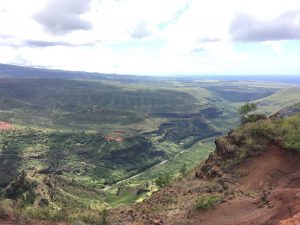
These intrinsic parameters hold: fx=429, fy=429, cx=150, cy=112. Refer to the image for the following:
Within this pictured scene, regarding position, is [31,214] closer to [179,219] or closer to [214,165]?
[179,219]

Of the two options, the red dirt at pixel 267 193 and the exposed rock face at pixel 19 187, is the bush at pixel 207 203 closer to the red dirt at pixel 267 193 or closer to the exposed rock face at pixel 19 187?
the red dirt at pixel 267 193

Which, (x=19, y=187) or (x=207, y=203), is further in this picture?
(x=19, y=187)

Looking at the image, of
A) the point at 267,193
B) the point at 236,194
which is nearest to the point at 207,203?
the point at 236,194

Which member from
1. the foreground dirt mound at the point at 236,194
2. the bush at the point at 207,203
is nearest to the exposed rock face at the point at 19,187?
the foreground dirt mound at the point at 236,194

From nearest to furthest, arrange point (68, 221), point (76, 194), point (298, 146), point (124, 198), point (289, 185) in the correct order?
point (68, 221) < point (289, 185) < point (298, 146) < point (76, 194) < point (124, 198)

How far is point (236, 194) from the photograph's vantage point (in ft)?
165

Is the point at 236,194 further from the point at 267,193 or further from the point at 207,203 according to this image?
the point at 267,193

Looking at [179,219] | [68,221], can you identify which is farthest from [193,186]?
[68,221]

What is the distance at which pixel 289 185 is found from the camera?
48.7 meters

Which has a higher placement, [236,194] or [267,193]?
[267,193]

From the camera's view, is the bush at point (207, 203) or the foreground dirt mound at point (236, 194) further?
the bush at point (207, 203)

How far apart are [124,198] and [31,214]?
330 ft

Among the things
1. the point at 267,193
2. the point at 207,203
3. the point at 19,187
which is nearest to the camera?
the point at 267,193

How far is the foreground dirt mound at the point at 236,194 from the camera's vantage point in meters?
37.4
